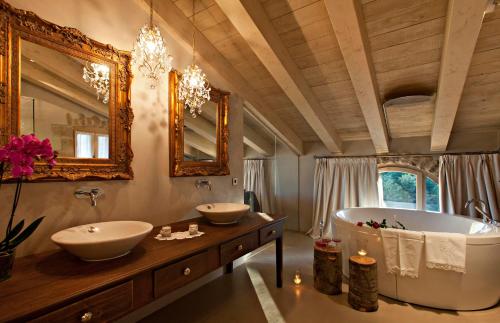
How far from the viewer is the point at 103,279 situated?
41.5 inches

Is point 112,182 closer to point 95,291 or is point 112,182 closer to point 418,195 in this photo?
point 95,291

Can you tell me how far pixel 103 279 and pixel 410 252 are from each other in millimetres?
2372

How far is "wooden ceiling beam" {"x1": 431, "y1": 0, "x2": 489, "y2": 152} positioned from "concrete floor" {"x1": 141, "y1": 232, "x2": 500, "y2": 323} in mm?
1948

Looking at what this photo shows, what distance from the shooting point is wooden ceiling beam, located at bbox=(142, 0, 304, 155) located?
2166 mm

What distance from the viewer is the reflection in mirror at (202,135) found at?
234 cm

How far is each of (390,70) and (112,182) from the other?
2731 millimetres

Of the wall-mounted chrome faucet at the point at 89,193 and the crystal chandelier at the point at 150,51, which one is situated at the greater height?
the crystal chandelier at the point at 150,51

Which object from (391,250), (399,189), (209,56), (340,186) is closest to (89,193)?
(209,56)

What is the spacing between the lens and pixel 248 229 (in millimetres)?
1956

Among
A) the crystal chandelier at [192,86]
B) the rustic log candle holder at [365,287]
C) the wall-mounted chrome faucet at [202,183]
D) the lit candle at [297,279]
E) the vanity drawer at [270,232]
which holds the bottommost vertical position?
the lit candle at [297,279]

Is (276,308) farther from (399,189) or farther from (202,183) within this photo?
(399,189)

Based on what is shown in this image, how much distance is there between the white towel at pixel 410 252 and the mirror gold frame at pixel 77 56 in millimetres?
2401

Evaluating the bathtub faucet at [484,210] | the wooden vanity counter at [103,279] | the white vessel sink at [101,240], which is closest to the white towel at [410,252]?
the bathtub faucet at [484,210]

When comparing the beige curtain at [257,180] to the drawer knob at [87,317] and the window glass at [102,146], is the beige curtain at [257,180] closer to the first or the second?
the window glass at [102,146]
